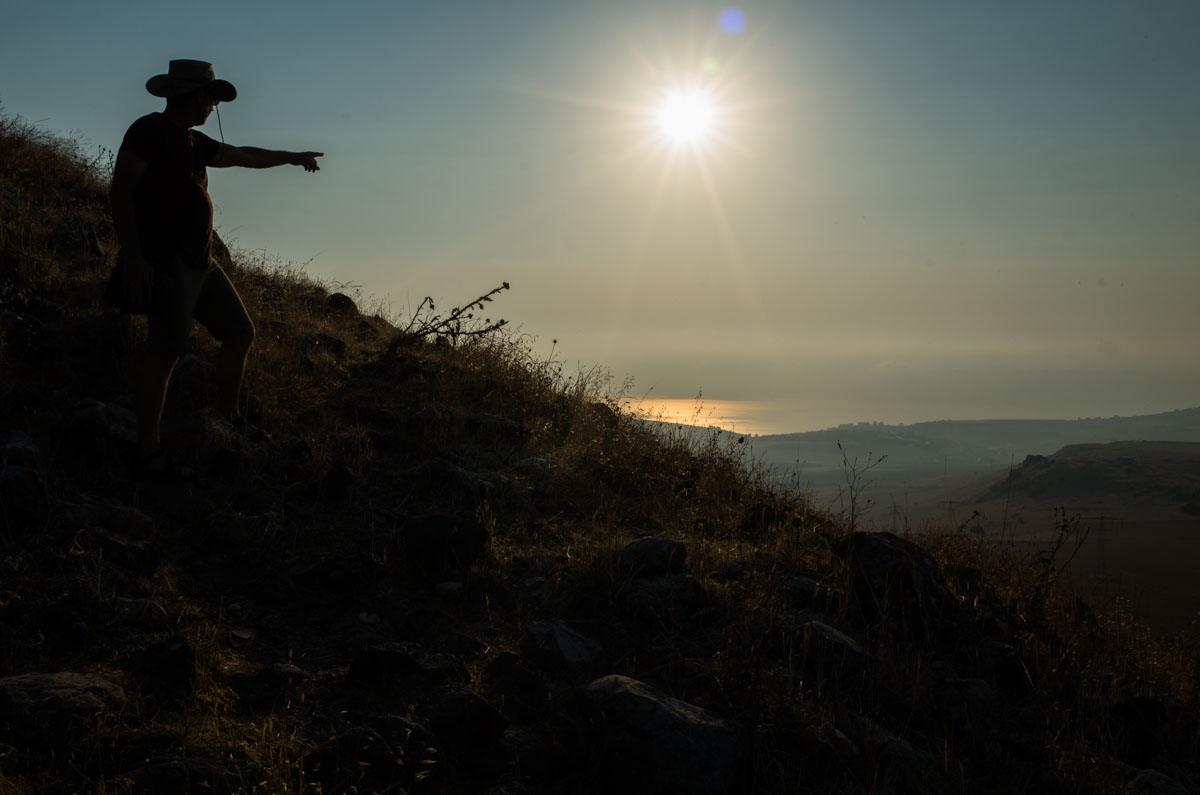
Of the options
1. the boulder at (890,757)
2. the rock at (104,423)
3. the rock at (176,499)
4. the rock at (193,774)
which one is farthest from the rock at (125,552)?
the boulder at (890,757)

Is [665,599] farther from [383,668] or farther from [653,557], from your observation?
[383,668]

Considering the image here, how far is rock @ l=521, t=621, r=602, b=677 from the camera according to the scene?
3.38 meters

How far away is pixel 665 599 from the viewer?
12.6 ft

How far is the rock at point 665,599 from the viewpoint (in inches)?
149

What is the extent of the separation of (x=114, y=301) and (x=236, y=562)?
1.70 metres

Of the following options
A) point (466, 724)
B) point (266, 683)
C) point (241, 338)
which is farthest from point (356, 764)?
point (241, 338)

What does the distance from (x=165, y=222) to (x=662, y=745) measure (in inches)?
161

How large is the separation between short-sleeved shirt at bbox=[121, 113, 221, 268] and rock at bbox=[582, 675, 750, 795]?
3691 mm

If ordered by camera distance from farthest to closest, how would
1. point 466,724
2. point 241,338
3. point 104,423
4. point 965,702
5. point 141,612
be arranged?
point 241,338 < point 104,423 < point 965,702 < point 141,612 < point 466,724

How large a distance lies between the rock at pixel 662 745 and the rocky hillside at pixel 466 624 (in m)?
0.01

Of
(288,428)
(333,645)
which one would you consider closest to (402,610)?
(333,645)

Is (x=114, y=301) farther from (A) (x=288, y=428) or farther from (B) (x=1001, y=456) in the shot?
(B) (x=1001, y=456)

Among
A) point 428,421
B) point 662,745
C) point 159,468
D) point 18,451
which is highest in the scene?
point 428,421

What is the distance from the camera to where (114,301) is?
420 cm
